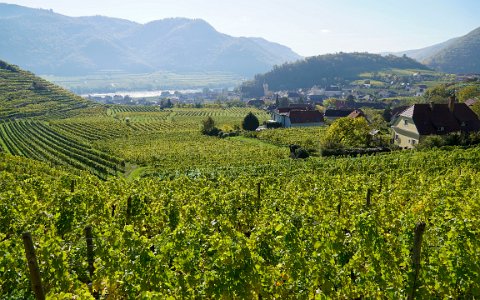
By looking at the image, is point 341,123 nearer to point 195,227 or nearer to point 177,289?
point 195,227

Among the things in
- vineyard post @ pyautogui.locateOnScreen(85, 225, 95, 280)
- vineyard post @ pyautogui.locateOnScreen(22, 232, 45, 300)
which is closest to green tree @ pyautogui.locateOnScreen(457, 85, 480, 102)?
vineyard post @ pyautogui.locateOnScreen(85, 225, 95, 280)

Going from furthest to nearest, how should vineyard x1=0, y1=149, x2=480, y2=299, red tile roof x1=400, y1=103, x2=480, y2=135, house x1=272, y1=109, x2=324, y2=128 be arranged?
1. house x1=272, y1=109, x2=324, y2=128
2. red tile roof x1=400, y1=103, x2=480, y2=135
3. vineyard x1=0, y1=149, x2=480, y2=299

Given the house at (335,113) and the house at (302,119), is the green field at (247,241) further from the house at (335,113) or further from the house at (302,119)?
the house at (335,113)

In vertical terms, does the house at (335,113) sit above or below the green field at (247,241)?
below

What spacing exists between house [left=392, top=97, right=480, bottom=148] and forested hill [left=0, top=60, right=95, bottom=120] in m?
92.0

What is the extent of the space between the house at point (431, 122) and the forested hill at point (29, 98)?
302 ft

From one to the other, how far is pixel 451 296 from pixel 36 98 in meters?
141

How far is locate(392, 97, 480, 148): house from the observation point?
5131cm

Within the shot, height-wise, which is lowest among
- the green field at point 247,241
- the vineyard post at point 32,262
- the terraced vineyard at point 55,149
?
the terraced vineyard at point 55,149

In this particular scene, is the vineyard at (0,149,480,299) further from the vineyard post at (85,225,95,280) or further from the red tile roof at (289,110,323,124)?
the red tile roof at (289,110,323,124)

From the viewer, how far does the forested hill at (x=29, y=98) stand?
106825mm

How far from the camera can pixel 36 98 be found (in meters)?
126

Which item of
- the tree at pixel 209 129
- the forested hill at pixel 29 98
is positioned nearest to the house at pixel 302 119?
the tree at pixel 209 129

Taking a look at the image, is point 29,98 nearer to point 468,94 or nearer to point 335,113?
point 335,113
